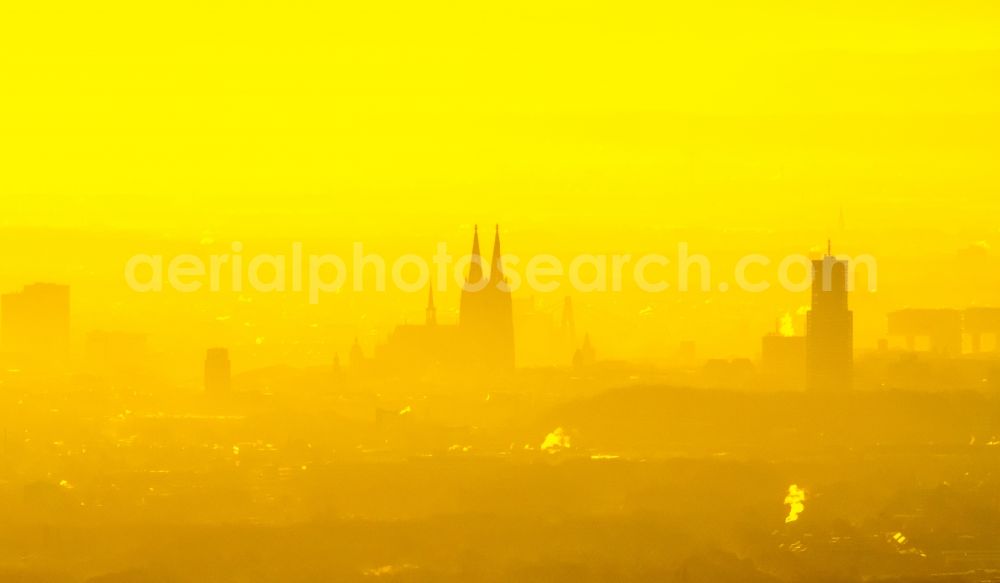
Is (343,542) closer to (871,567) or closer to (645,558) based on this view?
(645,558)

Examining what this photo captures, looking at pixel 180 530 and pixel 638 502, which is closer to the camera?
pixel 180 530

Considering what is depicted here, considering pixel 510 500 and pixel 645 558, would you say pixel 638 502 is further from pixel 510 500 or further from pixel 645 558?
pixel 645 558

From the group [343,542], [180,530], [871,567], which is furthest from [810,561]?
[180,530]

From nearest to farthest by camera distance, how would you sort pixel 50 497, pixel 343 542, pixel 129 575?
pixel 129 575 < pixel 343 542 < pixel 50 497

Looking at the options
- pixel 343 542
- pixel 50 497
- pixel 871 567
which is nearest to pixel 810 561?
pixel 871 567

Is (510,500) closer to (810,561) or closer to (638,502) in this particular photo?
(638,502)

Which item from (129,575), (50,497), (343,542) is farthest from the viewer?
(50,497)

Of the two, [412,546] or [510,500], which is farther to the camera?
[510,500]

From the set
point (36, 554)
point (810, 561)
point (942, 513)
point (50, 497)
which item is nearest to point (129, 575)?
point (36, 554)
